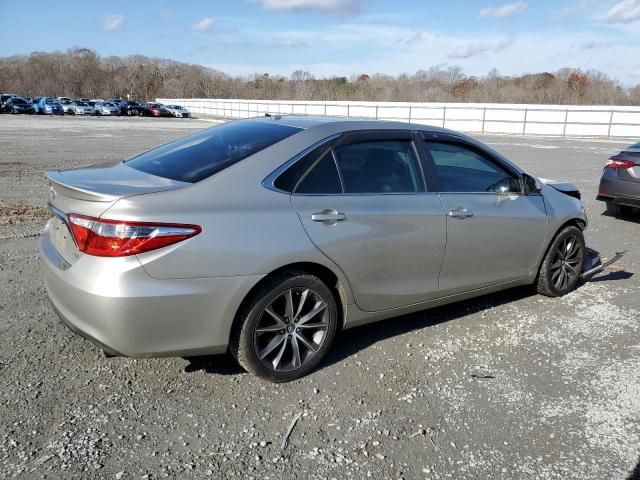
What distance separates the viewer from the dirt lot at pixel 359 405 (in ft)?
9.00

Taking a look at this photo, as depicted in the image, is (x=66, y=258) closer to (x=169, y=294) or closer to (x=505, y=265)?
(x=169, y=294)

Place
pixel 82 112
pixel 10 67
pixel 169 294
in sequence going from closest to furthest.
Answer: pixel 169 294
pixel 82 112
pixel 10 67

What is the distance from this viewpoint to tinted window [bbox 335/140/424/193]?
12.2 ft

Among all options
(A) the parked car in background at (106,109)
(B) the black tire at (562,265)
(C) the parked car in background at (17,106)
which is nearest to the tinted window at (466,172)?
(B) the black tire at (562,265)

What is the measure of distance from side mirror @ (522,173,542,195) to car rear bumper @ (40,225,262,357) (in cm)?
273

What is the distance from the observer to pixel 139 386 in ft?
11.1

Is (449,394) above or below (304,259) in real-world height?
below

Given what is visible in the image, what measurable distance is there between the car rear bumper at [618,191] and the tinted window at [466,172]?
4982mm

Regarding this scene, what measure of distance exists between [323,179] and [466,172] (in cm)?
156

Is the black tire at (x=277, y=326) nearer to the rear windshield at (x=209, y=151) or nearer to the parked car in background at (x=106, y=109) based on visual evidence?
the rear windshield at (x=209, y=151)

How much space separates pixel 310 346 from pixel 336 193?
40.0 inches

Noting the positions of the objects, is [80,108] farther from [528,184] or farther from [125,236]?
[125,236]

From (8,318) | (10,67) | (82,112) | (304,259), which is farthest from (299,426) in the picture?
(10,67)

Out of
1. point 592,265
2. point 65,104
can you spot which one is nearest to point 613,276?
point 592,265
